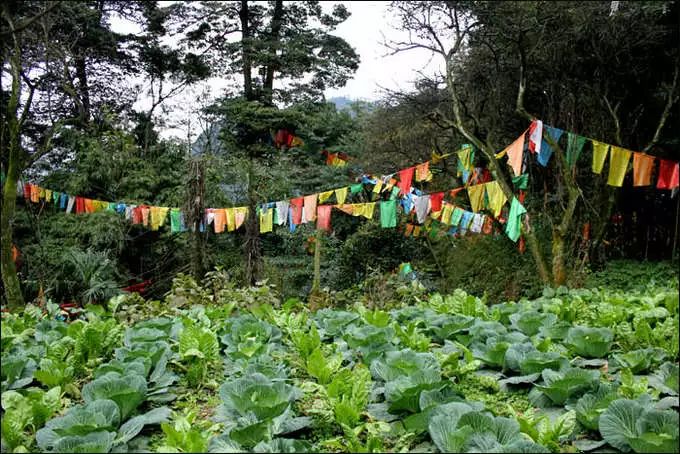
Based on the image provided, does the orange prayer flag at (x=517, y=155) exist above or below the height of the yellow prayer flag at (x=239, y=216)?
above

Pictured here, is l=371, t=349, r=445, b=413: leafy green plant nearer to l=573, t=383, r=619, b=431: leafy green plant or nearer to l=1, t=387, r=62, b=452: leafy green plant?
l=573, t=383, r=619, b=431: leafy green plant

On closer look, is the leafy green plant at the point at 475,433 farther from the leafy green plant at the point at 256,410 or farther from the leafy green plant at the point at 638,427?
the leafy green plant at the point at 256,410

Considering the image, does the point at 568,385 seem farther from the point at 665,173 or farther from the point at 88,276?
the point at 88,276

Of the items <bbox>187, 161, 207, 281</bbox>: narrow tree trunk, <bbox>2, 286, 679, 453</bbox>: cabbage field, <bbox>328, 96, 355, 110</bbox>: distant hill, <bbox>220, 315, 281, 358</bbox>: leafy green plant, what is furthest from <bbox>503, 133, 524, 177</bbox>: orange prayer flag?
<bbox>328, 96, 355, 110</bbox>: distant hill

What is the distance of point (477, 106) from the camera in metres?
9.90

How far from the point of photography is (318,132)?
44.9 feet

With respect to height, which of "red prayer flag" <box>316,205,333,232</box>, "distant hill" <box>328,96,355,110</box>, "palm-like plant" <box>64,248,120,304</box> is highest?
"distant hill" <box>328,96,355,110</box>

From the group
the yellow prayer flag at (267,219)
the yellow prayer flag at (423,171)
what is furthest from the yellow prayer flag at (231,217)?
the yellow prayer flag at (423,171)

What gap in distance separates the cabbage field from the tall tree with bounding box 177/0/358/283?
33.7 feet

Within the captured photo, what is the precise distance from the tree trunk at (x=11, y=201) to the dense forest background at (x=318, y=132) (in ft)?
0.31

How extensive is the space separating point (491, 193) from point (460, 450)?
22.1ft

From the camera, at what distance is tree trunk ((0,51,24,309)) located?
4309 mm

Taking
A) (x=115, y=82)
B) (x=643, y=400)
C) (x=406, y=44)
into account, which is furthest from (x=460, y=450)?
(x=115, y=82)

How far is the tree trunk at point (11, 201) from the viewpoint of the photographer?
431 centimetres
